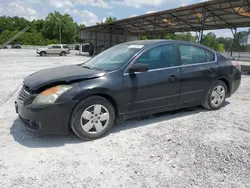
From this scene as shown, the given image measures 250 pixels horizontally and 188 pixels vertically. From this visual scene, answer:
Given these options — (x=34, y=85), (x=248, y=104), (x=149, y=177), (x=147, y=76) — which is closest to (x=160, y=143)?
(x=149, y=177)

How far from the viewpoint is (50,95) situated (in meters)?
2.94

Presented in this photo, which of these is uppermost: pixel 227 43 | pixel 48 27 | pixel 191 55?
pixel 48 27

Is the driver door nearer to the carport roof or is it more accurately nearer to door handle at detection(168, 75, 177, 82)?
door handle at detection(168, 75, 177, 82)

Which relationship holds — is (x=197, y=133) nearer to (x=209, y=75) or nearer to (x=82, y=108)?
(x=209, y=75)

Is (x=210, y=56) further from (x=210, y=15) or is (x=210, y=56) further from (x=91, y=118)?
(x=210, y=15)

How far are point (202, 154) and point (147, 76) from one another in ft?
4.98

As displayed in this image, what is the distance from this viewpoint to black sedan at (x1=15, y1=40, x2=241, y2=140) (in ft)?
9.78

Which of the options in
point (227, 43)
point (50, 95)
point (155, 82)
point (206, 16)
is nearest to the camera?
point (50, 95)

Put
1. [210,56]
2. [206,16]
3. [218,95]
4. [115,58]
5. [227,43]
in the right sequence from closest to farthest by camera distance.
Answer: [115,58] → [210,56] → [218,95] → [206,16] → [227,43]

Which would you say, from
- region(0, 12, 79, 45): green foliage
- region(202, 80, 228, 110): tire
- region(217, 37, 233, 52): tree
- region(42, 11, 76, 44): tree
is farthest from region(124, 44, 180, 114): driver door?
region(42, 11, 76, 44): tree

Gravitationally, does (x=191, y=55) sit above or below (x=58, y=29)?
below

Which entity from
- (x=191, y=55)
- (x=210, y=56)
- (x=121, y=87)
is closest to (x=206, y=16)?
(x=210, y=56)

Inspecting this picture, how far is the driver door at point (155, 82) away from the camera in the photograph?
350cm

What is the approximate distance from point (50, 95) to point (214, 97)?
3.51 meters
